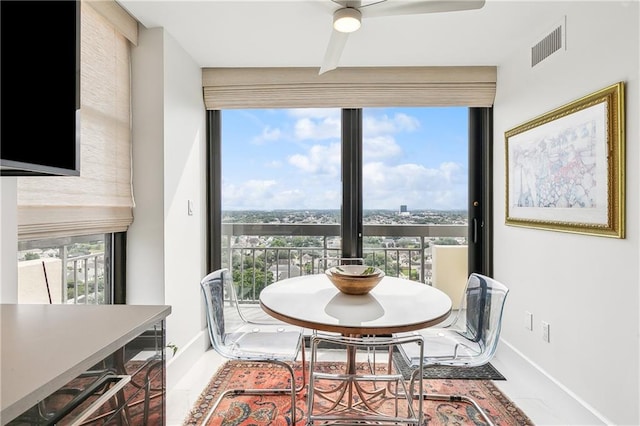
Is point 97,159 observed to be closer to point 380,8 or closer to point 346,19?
point 346,19

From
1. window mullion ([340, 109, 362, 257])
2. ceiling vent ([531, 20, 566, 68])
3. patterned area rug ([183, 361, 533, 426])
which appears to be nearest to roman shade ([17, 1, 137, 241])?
patterned area rug ([183, 361, 533, 426])

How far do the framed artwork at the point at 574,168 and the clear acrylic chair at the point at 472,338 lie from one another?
59cm

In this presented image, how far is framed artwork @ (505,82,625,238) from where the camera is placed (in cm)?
175

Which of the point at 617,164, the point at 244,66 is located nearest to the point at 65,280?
the point at 244,66

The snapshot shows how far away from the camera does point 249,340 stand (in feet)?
Result: 7.04

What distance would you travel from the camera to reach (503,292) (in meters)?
1.96

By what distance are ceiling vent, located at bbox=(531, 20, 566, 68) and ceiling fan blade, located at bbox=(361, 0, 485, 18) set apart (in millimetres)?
778

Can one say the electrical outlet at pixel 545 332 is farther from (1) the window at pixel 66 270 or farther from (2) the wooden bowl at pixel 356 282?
(1) the window at pixel 66 270

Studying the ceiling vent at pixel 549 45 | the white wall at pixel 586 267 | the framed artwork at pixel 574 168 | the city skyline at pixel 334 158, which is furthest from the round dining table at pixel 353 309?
the ceiling vent at pixel 549 45

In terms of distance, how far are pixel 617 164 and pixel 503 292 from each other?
2.77 feet

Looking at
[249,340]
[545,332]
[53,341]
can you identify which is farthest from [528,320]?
[53,341]

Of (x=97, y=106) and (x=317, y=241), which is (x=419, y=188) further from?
(x=97, y=106)

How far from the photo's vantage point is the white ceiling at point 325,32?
2.11m

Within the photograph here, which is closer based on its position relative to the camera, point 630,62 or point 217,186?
point 630,62
